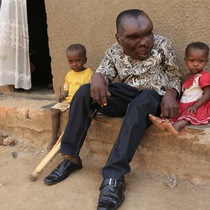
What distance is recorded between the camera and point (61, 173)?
259 centimetres

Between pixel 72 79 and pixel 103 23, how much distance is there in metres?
0.60

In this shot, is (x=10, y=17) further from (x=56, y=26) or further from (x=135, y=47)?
(x=135, y=47)

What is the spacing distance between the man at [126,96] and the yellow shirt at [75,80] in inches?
16.3

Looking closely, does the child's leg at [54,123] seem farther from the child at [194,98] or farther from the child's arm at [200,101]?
the child's arm at [200,101]

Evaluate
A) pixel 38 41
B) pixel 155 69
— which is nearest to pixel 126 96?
pixel 155 69

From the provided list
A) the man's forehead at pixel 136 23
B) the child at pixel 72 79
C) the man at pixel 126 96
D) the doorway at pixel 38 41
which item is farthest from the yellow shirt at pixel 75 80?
the doorway at pixel 38 41

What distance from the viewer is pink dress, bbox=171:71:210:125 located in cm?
240

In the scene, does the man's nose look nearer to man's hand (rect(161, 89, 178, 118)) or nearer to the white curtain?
man's hand (rect(161, 89, 178, 118))

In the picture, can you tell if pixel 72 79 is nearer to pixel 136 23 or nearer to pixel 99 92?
pixel 99 92

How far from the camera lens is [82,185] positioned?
251 centimetres

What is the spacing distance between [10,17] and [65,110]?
130 cm

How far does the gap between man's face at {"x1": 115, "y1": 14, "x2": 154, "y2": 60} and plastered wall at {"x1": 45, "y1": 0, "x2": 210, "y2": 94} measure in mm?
452

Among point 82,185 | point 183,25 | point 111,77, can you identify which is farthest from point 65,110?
point 183,25

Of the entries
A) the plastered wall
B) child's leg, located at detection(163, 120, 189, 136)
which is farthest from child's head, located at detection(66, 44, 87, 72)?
child's leg, located at detection(163, 120, 189, 136)
